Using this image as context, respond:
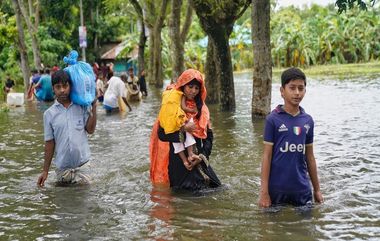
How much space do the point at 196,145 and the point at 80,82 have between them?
1.54m

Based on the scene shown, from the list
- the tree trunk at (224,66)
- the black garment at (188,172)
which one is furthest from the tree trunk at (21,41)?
the black garment at (188,172)

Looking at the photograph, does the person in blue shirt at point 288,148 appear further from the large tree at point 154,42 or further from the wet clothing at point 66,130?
the large tree at point 154,42

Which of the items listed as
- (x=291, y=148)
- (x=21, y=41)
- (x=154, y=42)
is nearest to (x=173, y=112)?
(x=291, y=148)

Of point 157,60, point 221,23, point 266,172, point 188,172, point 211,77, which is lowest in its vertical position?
point 188,172

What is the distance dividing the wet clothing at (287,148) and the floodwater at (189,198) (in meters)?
0.44

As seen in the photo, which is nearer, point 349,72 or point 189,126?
point 189,126

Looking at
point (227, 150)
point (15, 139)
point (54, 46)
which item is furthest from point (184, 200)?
point (54, 46)

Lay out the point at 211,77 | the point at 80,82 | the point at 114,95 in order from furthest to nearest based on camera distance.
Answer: the point at 211,77
the point at 114,95
the point at 80,82

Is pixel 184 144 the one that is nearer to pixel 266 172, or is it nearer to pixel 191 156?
pixel 191 156

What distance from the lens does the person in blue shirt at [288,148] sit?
504 cm

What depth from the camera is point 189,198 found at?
22.1 ft

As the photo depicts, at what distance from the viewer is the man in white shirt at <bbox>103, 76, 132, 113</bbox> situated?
687 inches

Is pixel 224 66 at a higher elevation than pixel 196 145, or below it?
higher

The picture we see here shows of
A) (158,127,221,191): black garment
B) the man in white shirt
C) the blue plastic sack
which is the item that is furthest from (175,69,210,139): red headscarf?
the man in white shirt
